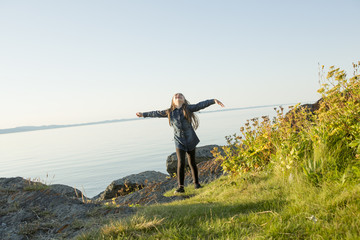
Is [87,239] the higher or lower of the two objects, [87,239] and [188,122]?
the lower

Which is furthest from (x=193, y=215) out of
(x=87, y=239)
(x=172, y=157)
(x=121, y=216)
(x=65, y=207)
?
(x=172, y=157)

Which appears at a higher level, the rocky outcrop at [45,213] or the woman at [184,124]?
the woman at [184,124]

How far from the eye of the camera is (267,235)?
9.89ft

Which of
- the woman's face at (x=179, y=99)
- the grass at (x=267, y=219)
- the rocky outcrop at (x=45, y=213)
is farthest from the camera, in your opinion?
the woman's face at (x=179, y=99)

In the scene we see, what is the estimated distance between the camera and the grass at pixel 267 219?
10.1ft

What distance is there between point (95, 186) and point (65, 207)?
10.7 meters

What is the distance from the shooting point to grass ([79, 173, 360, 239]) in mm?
3074

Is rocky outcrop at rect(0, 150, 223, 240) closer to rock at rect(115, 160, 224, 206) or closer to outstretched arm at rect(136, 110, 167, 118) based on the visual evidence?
rock at rect(115, 160, 224, 206)

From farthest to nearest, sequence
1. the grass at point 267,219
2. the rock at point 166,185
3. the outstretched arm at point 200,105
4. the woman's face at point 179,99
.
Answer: the rock at point 166,185, the woman's face at point 179,99, the outstretched arm at point 200,105, the grass at point 267,219

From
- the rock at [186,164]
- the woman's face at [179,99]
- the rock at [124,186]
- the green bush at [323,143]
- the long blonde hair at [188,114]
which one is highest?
the woman's face at [179,99]

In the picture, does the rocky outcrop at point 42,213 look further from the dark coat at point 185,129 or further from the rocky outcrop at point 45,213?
the dark coat at point 185,129

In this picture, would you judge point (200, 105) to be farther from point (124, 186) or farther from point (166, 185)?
point (124, 186)

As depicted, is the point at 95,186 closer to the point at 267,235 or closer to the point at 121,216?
the point at 121,216

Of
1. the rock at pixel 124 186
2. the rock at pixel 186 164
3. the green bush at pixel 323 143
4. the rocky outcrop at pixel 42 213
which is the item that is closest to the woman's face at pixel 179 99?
the green bush at pixel 323 143
